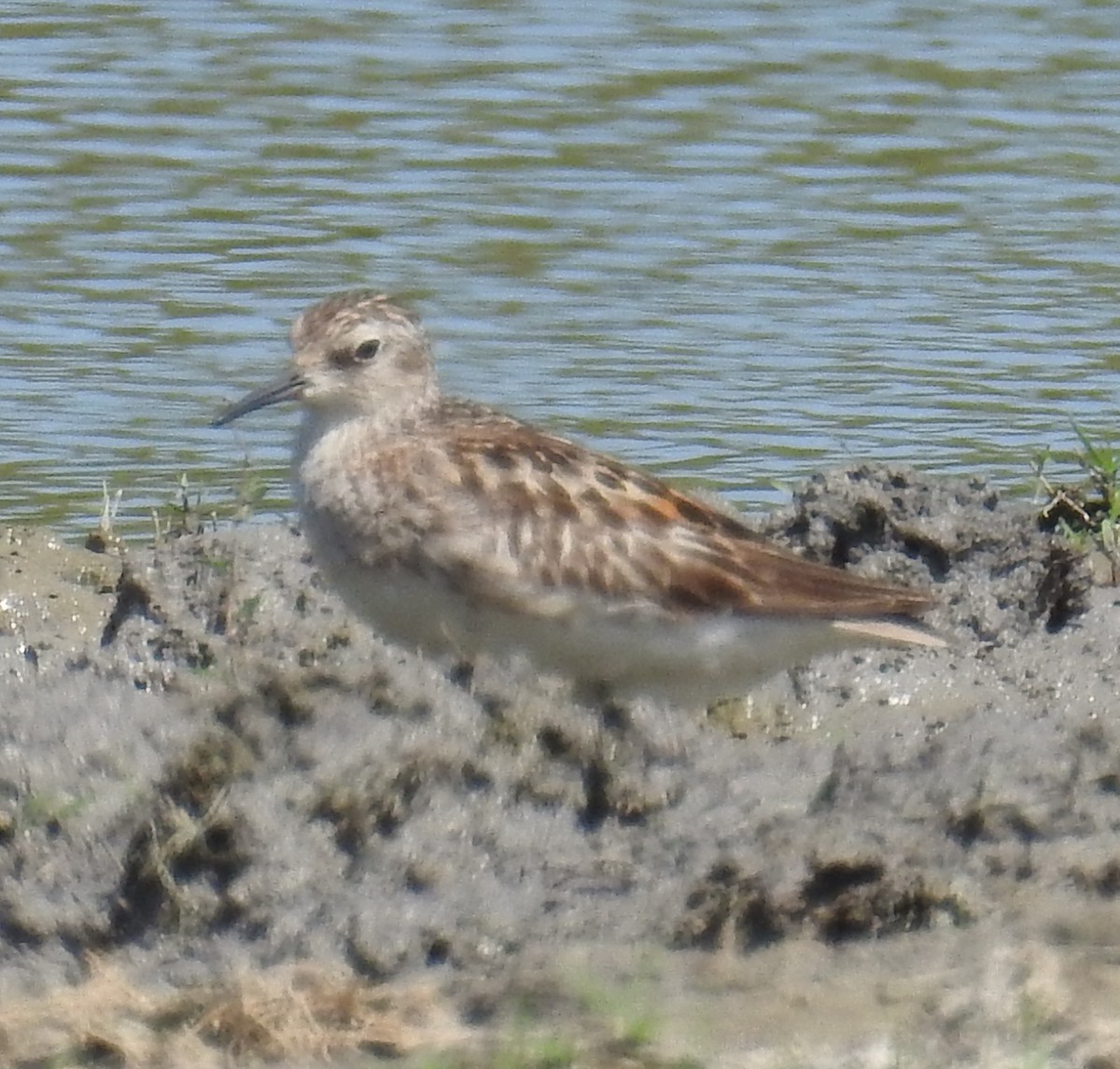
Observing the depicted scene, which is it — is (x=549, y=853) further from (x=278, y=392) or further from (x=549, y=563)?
(x=278, y=392)

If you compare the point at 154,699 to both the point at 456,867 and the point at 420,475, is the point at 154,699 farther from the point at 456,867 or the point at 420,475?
the point at 420,475

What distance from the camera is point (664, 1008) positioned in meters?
4.95

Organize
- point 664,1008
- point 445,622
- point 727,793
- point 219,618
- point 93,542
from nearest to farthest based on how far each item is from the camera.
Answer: point 664,1008 < point 727,793 < point 445,622 < point 219,618 < point 93,542

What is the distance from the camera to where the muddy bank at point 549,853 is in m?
5.07

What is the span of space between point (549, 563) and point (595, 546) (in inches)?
6.7

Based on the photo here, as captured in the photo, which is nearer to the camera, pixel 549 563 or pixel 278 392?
pixel 549 563

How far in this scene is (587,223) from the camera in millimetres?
13148

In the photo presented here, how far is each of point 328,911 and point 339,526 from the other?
200 centimetres

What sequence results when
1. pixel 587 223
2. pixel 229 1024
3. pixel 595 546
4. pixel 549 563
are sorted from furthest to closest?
pixel 587 223, pixel 595 546, pixel 549 563, pixel 229 1024

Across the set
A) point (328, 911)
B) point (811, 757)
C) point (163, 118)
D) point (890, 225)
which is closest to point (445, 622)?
point (811, 757)

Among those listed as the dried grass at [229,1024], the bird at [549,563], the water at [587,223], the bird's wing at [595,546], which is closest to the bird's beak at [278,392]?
the bird at [549,563]

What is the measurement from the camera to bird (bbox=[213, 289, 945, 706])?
7152 mm

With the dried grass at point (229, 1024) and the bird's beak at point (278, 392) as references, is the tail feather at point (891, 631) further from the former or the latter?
the dried grass at point (229, 1024)

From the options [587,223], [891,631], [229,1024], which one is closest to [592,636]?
[891,631]
